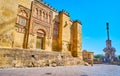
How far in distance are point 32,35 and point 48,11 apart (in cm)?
477

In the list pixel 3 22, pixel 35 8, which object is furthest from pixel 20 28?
pixel 35 8

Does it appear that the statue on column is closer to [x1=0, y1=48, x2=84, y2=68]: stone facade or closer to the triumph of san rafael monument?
the triumph of san rafael monument

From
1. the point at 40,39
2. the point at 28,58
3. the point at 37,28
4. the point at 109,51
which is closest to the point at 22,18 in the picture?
the point at 37,28

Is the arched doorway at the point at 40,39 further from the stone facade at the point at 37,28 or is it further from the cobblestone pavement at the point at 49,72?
the cobblestone pavement at the point at 49,72

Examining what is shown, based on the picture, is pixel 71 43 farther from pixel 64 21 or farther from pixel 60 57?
pixel 60 57

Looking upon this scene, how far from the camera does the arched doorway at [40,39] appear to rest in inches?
547

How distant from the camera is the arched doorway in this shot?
13.9m

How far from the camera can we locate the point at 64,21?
17.4m

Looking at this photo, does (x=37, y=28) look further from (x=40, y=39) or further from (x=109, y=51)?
(x=109, y=51)

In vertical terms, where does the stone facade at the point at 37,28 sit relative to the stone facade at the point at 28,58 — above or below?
above

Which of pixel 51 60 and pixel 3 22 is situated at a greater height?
pixel 3 22

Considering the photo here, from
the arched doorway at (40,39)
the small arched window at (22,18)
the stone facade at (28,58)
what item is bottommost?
the stone facade at (28,58)

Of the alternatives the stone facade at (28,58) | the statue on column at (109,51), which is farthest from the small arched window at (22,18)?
the statue on column at (109,51)

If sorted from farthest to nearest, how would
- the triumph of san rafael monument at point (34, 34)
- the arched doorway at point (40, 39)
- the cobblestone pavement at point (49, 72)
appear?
the arched doorway at point (40, 39) < the triumph of san rafael monument at point (34, 34) < the cobblestone pavement at point (49, 72)
